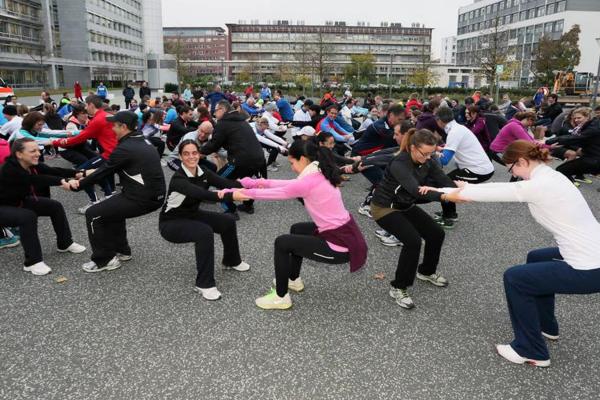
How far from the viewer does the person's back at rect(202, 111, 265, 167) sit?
23.5ft

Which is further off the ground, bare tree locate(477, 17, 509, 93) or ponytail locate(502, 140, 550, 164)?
bare tree locate(477, 17, 509, 93)

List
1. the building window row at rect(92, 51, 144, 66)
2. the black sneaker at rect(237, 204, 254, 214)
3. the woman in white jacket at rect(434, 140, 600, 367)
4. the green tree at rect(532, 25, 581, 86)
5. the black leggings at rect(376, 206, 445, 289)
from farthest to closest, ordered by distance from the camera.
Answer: the building window row at rect(92, 51, 144, 66) < the green tree at rect(532, 25, 581, 86) < the black sneaker at rect(237, 204, 254, 214) < the black leggings at rect(376, 206, 445, 289) < the woman in white jacket at rect(434, 140, 600, 367)

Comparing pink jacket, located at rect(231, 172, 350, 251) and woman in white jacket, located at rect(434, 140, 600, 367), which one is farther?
pink jacket, located at rect(231, 172, 350, 251)

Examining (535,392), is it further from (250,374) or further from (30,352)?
(30,352)

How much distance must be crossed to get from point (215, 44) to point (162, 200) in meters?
172

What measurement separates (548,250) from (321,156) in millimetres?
2057

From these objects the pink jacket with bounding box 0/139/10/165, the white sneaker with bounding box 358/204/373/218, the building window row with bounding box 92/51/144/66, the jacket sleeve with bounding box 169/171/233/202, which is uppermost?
the building window row with bounding box 92/51/144/66

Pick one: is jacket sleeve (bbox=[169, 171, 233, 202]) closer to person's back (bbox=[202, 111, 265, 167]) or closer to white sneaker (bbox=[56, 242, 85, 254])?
white sneaker (bbox=[56, 242, 85, 254])

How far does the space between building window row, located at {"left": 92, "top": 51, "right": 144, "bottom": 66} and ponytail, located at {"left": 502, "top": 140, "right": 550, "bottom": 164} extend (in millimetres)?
77020

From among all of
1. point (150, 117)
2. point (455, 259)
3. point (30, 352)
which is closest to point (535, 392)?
point (455, 259)

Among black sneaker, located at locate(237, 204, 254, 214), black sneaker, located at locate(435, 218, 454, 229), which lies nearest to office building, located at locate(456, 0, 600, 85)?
black sneaker, located at locate(435, 218, 454, 229)

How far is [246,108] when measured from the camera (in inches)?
614

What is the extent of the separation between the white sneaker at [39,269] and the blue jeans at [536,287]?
4.93 metres

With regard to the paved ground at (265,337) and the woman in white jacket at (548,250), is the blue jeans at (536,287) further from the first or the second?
the paved ground at (265,337)
